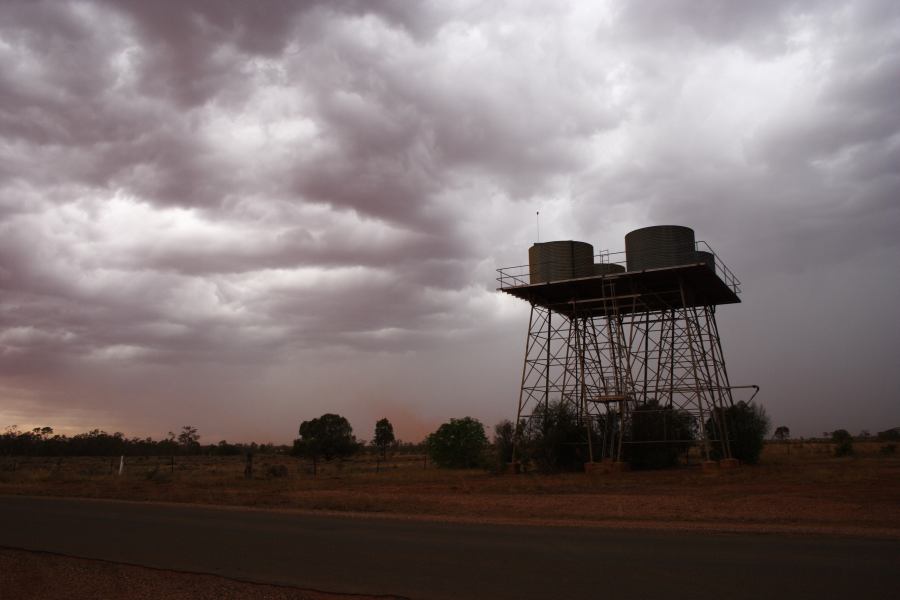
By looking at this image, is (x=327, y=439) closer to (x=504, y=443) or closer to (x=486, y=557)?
(x=504, y=443)

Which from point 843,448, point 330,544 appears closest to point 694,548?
point 330,544

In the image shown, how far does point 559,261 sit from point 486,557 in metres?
31.0

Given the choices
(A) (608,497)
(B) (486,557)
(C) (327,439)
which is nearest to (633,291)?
(A) (608,497)

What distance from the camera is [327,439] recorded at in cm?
8219

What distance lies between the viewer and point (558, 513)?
20188 mm

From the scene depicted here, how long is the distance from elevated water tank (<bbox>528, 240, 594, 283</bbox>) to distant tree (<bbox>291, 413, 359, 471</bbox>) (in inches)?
1862

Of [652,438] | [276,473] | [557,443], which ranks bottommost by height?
[276,473]

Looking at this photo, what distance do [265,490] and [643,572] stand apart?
2474 centimetres

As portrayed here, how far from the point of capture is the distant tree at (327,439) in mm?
81812

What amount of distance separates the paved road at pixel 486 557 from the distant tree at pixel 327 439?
64576 mm

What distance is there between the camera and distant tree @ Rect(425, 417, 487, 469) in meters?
53.8

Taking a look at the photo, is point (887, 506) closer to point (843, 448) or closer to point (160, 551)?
point (160, 551)

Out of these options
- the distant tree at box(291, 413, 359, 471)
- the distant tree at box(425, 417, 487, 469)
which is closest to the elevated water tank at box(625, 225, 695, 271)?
the distant tree at box(425, 417, 487, 469)

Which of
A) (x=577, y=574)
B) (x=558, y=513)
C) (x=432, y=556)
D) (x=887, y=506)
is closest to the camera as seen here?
(x=577, y=574)
